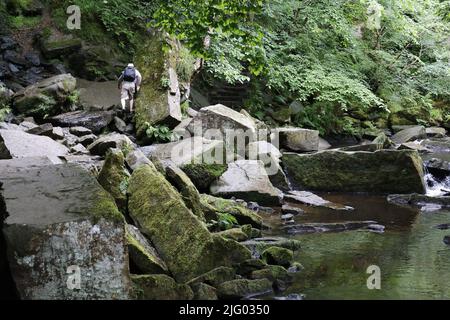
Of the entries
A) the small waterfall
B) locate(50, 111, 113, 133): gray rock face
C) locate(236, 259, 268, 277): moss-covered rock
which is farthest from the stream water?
locate(50, 111, 113, 133): gray rock face

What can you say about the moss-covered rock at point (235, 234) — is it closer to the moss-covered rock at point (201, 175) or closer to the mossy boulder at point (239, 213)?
the mossy boulder at point (239, 213)

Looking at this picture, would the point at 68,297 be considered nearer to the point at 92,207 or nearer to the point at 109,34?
the point at 92,207

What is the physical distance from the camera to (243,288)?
17.6 ft

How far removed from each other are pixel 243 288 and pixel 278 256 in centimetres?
115

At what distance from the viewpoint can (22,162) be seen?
5.97 meters

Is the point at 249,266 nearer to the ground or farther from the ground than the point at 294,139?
nearer to the ground

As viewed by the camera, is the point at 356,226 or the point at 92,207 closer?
the point at 92,207

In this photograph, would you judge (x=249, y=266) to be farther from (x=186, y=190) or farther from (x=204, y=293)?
(x=186, y=190)

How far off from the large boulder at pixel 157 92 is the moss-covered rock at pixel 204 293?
26.2 feet

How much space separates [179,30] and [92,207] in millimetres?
2536

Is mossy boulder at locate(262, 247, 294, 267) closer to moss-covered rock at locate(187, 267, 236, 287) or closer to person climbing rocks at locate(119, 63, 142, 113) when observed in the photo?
moss-covered rock at locate(187, 267, 236, 287)

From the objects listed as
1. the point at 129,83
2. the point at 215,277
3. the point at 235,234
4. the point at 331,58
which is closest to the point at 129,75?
the point at 129,83

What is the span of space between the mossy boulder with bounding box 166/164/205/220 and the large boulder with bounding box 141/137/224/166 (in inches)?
79.4
